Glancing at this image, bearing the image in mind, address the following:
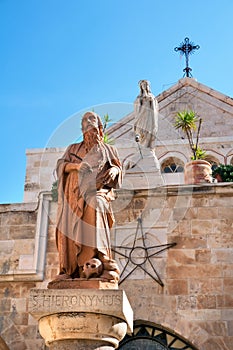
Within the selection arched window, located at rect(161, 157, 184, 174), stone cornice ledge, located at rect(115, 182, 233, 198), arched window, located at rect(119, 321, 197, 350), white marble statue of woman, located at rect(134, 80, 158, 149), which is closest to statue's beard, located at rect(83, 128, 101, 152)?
stone cornice ledge, located at rect(115, 182, 233, 198)

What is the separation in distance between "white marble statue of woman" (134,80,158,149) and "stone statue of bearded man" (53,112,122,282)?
5.94 m

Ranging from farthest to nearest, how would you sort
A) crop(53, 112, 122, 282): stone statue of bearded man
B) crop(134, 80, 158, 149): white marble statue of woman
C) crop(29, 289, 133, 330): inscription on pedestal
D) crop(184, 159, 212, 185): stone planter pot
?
crop(134, 80, 158, 149): white marble statue of woman
crop(184, 159, 212, 185): stone planter pot
crop(53, 112, 122, 282): stone statue of bearded man
crop(29, 289, 133, 330): inscription on pedestal

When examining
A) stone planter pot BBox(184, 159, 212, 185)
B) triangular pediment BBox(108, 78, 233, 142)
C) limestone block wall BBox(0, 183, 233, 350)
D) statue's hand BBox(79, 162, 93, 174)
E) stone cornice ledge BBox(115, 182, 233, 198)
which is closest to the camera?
statue's hand BBox(79, 162, 93, 174)

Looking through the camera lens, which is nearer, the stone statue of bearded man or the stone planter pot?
the stone statue of bearded man

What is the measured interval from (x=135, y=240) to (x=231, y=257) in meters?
1.87

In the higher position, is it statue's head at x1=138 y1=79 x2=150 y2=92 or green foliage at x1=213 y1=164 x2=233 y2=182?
statue's head at x1=138 y1=79 x2=150 y2=92

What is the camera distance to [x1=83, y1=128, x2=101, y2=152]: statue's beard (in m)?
6.97

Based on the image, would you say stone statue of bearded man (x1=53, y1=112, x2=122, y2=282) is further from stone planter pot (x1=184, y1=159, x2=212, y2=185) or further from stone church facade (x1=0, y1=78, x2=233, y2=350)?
stone planter pot (x1=184, y1=159, x2=212, y2=185)

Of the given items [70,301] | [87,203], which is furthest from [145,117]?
[70,301]

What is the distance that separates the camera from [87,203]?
6.59 m

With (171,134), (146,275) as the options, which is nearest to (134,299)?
(146,275)

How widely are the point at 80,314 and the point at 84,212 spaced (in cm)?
116

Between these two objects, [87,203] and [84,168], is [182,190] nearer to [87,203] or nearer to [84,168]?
[84,168]

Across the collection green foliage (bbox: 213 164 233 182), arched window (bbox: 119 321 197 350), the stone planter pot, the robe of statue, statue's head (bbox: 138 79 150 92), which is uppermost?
statue's head (bbox: 138 79 150 92)
